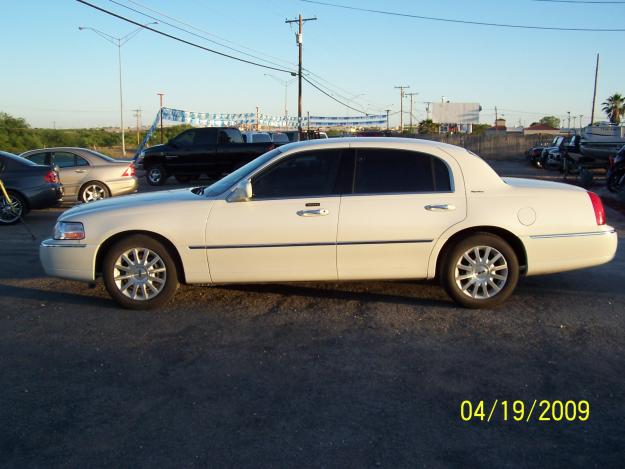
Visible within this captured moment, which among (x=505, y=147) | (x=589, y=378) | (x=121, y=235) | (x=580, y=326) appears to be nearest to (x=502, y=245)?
(x=580, y=326)

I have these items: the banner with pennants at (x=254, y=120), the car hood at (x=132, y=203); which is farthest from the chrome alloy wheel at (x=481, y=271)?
the banner with pennants at (x=254, y=120)

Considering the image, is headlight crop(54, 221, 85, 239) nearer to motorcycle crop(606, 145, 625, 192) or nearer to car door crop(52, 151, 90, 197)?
car door crop(52, 151, 90, 197)

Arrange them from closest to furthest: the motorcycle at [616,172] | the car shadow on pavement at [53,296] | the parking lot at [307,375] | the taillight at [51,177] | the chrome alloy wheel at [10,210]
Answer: the parking lot at [307,375]
the car shadow on pavement at [53,296]
the chrome alloy wheel at [10,210]
the taillight at [51,177]
the motorcycle at [616,172]

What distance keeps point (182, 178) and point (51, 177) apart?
8606 millimetres

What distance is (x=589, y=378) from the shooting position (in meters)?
4.13

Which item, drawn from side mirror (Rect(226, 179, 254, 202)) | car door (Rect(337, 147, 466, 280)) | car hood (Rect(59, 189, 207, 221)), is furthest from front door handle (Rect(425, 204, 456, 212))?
car hood (Rect(59, 189, 207, 221))

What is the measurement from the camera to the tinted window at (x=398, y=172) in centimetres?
563

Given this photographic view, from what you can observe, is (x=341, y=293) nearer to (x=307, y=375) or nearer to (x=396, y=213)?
(x=396, y=213)

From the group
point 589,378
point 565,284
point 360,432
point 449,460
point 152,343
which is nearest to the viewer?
point 449,460

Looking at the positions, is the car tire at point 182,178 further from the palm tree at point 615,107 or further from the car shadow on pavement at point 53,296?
the palm tree at point 615,107

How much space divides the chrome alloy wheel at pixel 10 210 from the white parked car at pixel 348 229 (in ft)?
21.3

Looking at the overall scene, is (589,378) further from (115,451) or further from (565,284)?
(115,451)

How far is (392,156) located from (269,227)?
1.38 m

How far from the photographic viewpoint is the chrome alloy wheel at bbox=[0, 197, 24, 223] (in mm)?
11422
